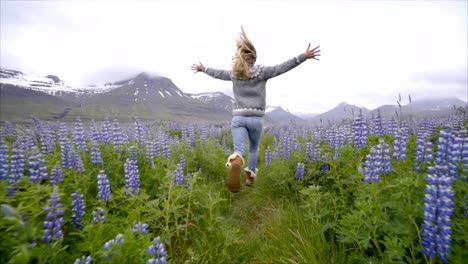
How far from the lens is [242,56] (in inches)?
217

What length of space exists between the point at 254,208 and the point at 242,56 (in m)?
2.98

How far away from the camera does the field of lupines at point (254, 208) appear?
2.09m

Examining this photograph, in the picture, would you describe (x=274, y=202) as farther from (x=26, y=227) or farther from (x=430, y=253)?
(x=26, y=227)

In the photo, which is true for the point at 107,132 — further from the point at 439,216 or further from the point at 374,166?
the point at 439,216

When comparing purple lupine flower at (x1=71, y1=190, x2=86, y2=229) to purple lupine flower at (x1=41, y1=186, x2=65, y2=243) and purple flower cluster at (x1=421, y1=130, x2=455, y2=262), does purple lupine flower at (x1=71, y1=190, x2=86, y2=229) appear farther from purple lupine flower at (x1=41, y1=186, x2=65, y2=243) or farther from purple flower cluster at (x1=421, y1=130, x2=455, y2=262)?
purple flower cluster at (x1=421, y1=130, x2=455, y2=262)

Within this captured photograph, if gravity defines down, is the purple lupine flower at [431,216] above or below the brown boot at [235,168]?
above

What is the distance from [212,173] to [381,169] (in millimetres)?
4061

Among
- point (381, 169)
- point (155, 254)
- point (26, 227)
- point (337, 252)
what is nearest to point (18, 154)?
point (26, 227)

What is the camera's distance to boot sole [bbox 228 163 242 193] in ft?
16.2

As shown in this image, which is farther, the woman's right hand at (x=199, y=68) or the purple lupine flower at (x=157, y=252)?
the woman's right hand at (x=199, y=68)

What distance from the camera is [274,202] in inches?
189

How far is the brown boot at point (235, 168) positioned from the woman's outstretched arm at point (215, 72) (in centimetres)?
196

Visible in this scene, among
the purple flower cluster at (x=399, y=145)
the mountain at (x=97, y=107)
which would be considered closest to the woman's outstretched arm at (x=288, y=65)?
the purple flower cluster at (x=399, y=145)

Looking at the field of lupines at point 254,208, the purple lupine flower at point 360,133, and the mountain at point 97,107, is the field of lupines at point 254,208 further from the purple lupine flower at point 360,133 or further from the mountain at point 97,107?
the mountain at point 97,107
